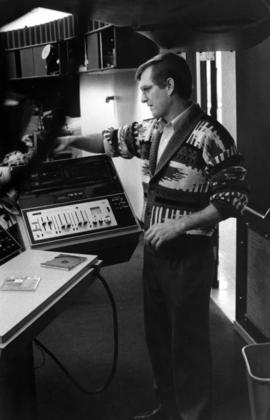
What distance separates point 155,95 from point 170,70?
0.09 metres

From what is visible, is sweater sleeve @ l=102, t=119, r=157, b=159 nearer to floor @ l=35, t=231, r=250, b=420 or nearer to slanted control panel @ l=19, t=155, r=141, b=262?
slanted control panel @ l=19, t=155, r=141, b=262

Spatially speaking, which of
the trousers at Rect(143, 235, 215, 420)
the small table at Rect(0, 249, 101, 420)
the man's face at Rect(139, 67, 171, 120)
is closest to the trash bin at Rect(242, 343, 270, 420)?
the trousers at Rect(143, 235, 215, 420)

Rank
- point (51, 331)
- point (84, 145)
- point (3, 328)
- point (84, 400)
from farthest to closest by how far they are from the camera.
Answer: point (51, 331)
point (84, 400)
point (84, 145)
point (3, 328)

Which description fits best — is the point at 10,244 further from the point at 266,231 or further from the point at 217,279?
the point at 217,279

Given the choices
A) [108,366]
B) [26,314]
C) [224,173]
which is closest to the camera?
[26,314]

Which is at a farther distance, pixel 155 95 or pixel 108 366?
pixel 108 366

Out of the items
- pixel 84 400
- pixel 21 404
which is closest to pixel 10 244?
pixel 21 404

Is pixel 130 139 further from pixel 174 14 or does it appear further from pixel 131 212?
pixel 174 14

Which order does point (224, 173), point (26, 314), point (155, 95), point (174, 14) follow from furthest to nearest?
1. point (155, 95)
2. point (224, 173)
3. point (26, 314)
4. point (174, 14)

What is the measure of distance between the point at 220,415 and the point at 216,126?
1.16 metres

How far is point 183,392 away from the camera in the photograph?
1824 millimetres

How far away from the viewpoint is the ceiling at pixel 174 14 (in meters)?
0.31

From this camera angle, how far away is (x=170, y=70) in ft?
5.63

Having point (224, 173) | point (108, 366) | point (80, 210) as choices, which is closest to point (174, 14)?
point (224, 173)
